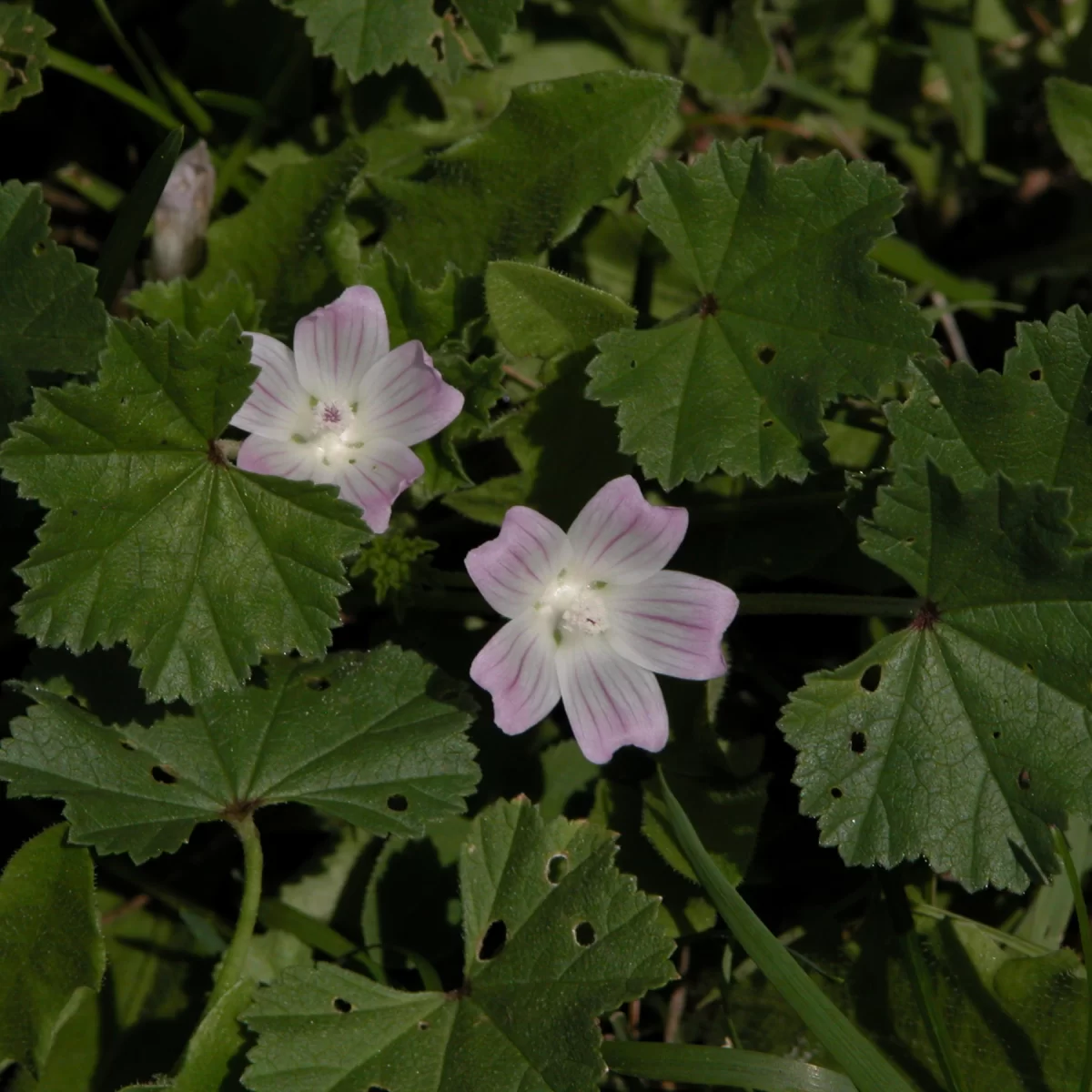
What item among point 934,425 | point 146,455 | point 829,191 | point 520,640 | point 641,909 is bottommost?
point 641,909

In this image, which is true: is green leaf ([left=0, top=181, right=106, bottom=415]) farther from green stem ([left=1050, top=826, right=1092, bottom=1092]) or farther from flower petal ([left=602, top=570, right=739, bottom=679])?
green stem ([left=1050, top=826, right=1092, bottom=1092])

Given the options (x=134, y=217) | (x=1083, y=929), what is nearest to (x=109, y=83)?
(x=134, y=217)

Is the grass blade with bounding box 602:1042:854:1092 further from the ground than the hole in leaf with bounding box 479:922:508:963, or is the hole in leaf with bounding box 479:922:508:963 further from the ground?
the grass blade with bounding box 602:1042:854:1092

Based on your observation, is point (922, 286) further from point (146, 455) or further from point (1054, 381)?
point (146, 455)

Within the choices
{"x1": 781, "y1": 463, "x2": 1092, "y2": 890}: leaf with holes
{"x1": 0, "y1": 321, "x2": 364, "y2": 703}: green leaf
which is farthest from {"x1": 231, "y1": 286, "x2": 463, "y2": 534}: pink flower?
{"x1": 781, "y1": 463, "x2": 1092, "y2": 890}: leaf with holes

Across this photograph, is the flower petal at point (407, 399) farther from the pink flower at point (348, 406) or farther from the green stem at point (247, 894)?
the green stem at point (247, 894)

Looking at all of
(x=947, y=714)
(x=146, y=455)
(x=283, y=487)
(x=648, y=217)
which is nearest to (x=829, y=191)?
(x=648, y=217)

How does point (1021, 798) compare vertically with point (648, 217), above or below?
below
